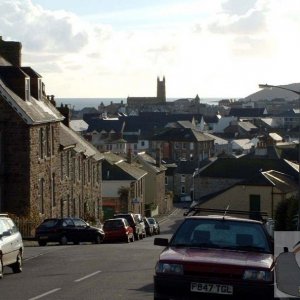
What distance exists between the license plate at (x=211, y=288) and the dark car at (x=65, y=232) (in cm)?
2456

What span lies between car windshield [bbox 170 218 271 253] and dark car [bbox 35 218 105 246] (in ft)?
75.9

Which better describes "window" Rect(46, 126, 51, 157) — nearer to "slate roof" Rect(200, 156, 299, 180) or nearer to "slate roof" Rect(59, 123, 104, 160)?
"slate roof" Rect(59, 123, 104, 160)

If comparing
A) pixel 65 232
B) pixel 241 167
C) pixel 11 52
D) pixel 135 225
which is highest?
pixel 11 52

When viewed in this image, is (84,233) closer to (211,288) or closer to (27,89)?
(27,89)

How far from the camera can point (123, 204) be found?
236ft

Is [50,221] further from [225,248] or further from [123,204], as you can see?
[123,204]

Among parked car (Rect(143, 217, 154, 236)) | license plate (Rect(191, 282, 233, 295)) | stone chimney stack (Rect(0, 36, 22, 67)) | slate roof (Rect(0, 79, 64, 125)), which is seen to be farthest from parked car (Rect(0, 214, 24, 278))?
parked car (Rect(143, 217, 154, 236))

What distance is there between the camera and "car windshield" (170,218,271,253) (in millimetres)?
14148

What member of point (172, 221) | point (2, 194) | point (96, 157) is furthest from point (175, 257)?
point (172, 221)

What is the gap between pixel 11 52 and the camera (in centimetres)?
4866

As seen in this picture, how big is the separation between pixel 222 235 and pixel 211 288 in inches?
56.6

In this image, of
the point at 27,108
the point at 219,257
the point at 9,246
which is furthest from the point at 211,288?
the point at 27,108

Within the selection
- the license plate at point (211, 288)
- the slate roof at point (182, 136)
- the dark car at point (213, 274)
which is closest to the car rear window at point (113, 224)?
the dark car at point (213, 274)

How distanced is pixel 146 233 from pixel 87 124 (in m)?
138
